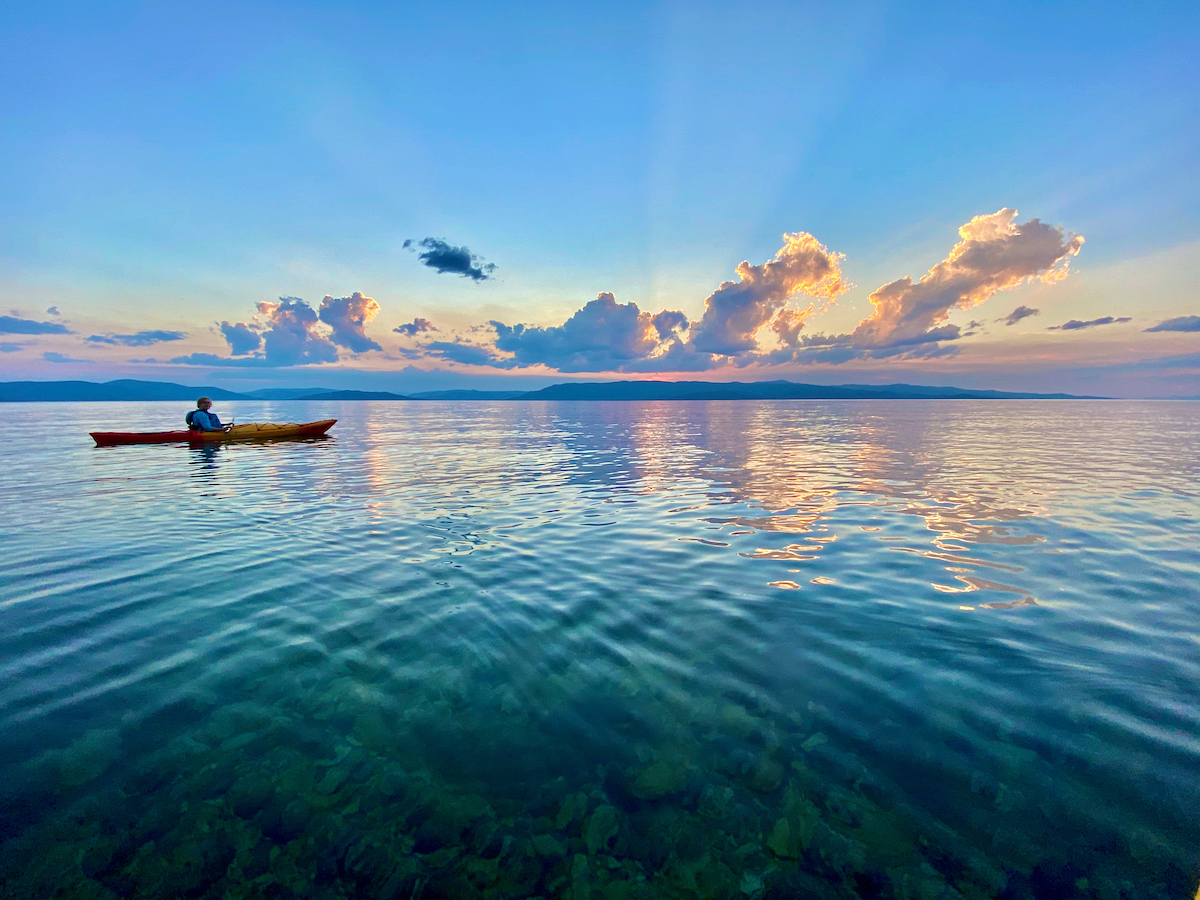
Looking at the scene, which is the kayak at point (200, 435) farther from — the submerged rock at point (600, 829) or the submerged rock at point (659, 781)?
the submerged rock at point (600, 829)

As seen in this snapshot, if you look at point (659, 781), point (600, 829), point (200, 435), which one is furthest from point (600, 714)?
point (200, 435)

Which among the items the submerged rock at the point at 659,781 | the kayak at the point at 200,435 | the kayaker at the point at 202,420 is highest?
the kayaker at the point at 202,420

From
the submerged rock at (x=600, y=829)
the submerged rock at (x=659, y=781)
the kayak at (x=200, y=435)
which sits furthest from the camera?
the kayak at (x=200, y=435)

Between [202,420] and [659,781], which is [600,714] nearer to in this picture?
[659,781]

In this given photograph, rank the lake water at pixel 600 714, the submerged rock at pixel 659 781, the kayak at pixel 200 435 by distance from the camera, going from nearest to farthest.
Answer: the lake water at pixel 600 714 < the submerged rock at pixel 659 781 < the kayak at pixel 200 435

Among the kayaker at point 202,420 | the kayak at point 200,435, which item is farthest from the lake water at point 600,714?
the kayak at point 200,435

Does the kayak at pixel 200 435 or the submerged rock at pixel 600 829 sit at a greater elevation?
the submerged rock at pixel 600 829

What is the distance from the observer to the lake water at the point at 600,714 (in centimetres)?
488

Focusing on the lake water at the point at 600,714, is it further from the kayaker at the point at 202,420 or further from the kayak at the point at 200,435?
the kayak at the point at 200,435

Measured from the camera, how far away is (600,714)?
698 cm

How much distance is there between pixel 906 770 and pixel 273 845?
6.55 meters

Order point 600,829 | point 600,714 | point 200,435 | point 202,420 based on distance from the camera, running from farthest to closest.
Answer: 1. point 202,420
2. point 200,435
3. point 600,714
4. point 600,829

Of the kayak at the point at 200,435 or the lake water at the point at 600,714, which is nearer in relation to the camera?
the lake water at the point at 600,714

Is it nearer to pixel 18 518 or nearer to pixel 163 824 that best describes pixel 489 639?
pixel 163 824
